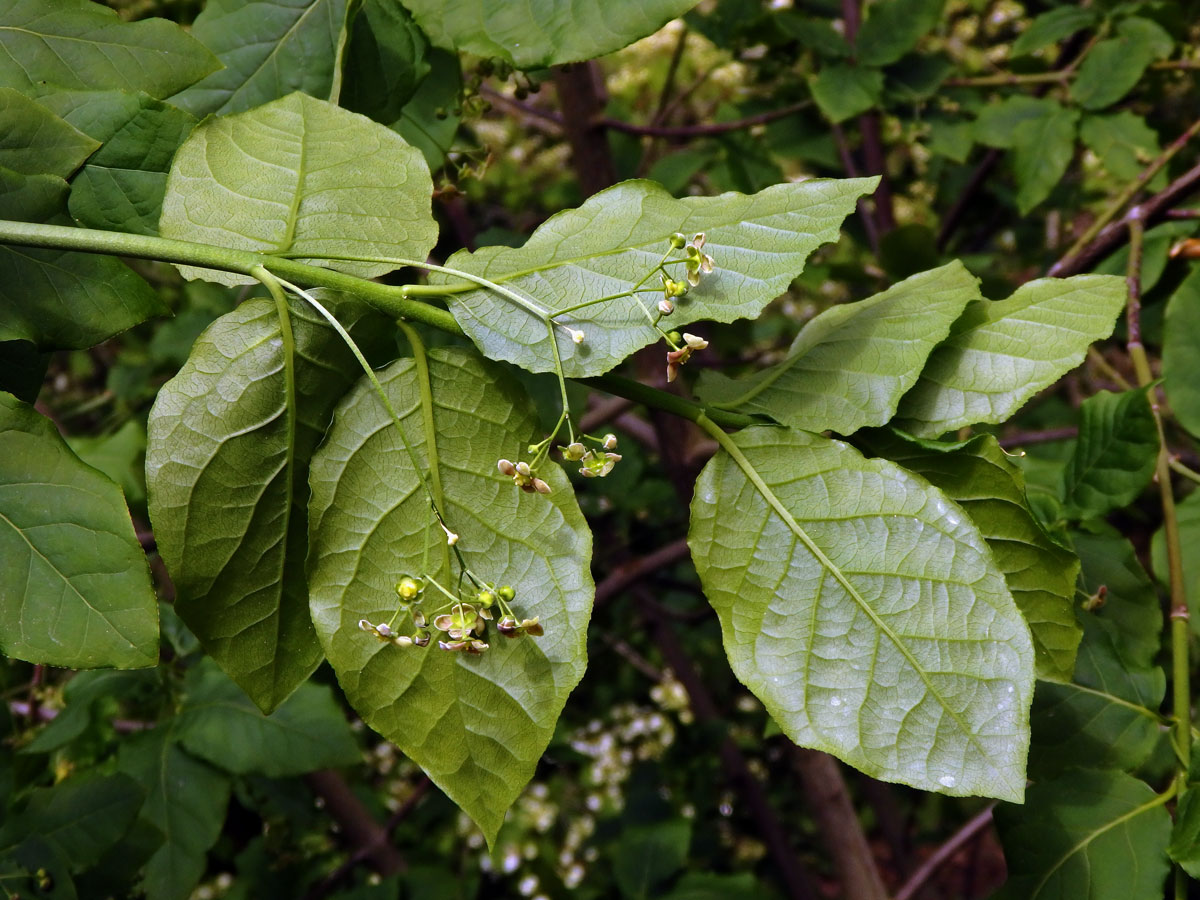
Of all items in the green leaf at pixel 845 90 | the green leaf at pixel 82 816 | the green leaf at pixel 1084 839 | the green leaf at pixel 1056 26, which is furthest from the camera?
the green leaf at pixel 1056 26

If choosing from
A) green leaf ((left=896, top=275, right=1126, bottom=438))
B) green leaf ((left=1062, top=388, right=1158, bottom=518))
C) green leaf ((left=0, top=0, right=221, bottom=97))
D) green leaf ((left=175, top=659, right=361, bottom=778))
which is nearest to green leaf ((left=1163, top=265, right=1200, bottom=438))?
green leaf ((left=1062, top=388, right=1158, bottom=518))

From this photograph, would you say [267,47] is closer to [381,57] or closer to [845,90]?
[381,57]

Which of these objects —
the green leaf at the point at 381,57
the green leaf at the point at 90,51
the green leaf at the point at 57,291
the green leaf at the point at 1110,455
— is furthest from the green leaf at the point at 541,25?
the green leaf at the point at 1110,455

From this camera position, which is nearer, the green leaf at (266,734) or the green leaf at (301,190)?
the green leaf at (301,190)

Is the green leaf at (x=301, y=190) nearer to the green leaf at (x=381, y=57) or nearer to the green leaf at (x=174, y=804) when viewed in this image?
the green leaf at (x=381, y=57)

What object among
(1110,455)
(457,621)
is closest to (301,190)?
(457,621)

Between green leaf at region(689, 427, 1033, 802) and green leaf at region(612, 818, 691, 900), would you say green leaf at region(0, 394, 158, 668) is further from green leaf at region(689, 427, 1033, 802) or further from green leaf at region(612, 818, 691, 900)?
green leaf at region(612, 818, 691, 900)
